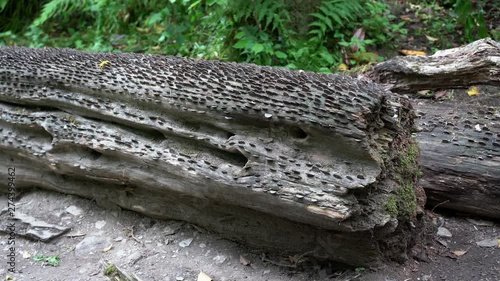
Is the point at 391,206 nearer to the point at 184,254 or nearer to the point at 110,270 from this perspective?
the point at 184,254

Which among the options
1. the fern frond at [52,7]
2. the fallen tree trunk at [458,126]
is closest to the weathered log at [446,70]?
the fallen tree trunk at [458,126]

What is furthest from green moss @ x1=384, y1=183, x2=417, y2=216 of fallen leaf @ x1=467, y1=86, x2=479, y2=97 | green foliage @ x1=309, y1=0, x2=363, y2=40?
green foliage @ x1=309, y1=0, x2=363, y2=40

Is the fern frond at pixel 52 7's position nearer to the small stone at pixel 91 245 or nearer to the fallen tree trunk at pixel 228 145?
the fallen tree trunk at pixel 228 145

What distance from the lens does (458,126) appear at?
3.81m

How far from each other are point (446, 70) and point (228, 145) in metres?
1.90

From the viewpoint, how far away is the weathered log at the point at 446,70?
12.6 ft

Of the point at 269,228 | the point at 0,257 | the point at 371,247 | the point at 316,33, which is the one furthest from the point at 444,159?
the point at 0,257

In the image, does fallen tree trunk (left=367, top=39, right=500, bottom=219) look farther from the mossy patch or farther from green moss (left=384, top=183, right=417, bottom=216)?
green moss (left=384, top=183, right=417, bottom=216)

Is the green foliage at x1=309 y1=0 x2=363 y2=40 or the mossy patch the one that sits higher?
the green foliage at x1=309 y1=0 x2=363 y2=40

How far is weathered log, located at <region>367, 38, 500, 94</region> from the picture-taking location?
3848 millimetres

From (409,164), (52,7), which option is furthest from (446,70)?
(52,7)

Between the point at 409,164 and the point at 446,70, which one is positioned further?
the point at 446,70

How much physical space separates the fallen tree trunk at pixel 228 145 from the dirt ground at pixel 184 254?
0.10 metres

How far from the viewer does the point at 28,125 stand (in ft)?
12.4
